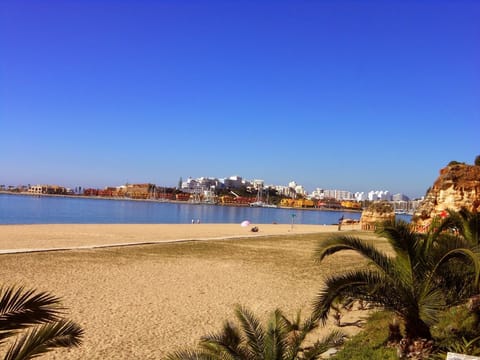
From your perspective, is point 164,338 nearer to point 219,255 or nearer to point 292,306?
point 292,306

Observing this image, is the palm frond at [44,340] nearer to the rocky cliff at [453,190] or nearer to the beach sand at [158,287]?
the beach sand at [158,287]

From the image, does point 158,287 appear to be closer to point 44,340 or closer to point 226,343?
point 226,343

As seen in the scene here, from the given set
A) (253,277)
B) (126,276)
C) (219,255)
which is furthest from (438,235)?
(219,255)

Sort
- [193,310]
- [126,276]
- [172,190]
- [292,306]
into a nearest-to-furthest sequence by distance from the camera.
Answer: [193,310] → [292,306] → [126,276] → [172,190]

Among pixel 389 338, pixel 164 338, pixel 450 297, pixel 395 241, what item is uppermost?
pixel 395 241

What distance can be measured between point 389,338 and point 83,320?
15.6 feet

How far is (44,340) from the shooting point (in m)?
2.79

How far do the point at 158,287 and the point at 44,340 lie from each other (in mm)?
7860

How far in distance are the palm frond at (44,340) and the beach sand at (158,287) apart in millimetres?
3182

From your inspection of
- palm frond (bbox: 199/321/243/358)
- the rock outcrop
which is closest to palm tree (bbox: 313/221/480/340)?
palm frond (bbox: 199/321/243/358)

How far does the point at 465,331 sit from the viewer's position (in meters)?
5.58

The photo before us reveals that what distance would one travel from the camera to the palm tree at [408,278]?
16.4 feet

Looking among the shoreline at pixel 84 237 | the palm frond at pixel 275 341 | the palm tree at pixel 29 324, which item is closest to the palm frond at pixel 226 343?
the palm frond at pixel 275 341

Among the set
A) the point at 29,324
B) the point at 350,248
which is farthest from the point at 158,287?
the point at 29,324
